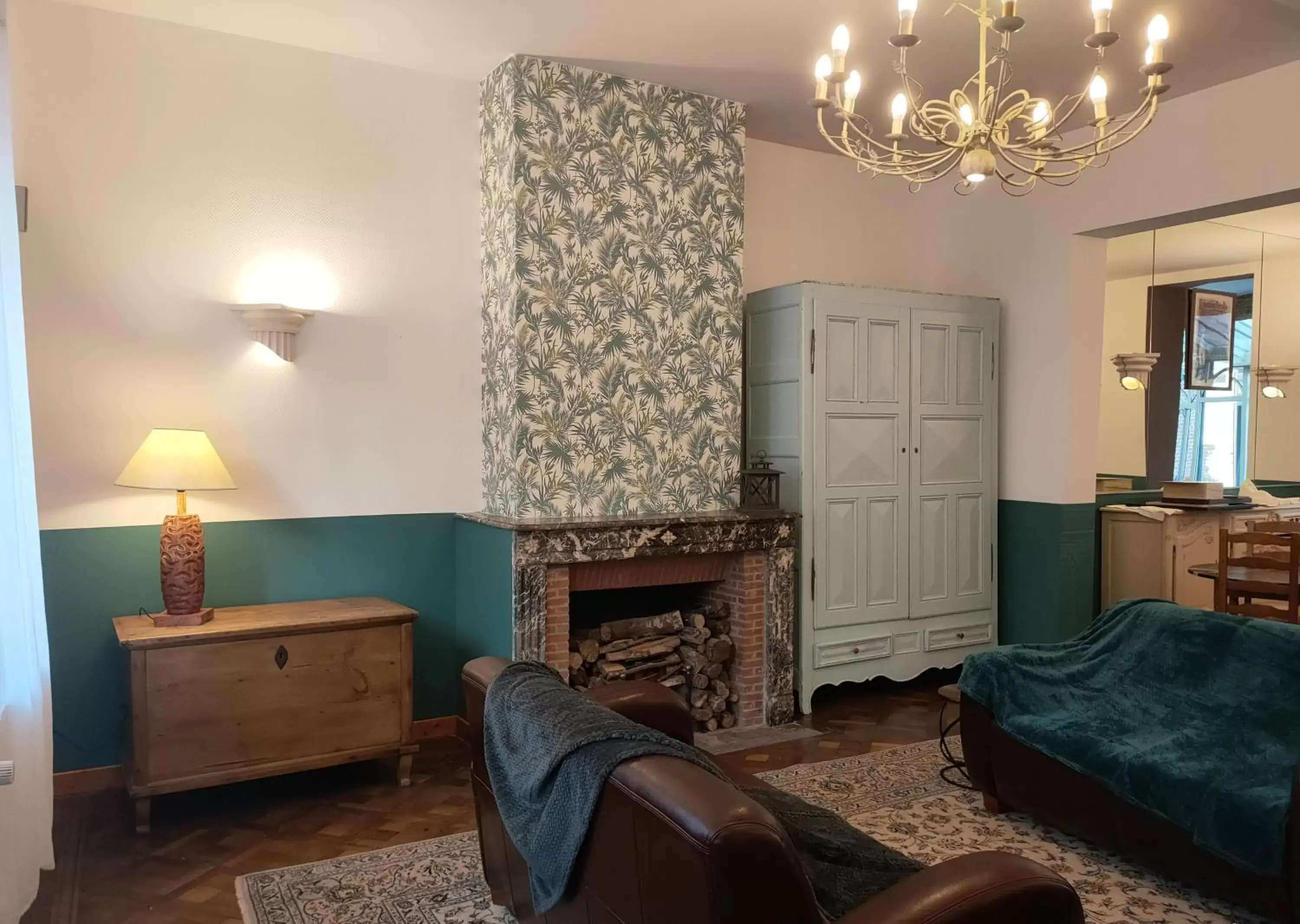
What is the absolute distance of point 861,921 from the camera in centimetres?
155

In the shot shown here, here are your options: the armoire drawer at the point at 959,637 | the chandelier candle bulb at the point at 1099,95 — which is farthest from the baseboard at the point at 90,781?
the chandelier candle bulb at the point at 1099,95

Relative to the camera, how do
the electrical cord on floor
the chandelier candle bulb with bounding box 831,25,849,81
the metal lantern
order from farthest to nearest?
1. the metal lantern
2. the electrical cord on floor
3. the chandelier candle bulb with bounding box 831,25,849,81

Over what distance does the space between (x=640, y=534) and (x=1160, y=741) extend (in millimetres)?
2037

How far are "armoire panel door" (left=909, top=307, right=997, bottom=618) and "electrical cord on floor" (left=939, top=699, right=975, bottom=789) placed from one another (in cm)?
94

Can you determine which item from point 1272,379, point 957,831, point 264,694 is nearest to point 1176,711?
point 957,831

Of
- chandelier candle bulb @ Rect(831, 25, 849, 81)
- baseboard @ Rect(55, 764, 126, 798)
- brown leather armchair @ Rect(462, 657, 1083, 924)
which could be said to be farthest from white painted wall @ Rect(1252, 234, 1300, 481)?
baseboard @ Rect(55, 764, 126, 798)

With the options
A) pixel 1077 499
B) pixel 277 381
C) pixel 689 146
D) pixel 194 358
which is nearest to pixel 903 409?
pixel 1077 499

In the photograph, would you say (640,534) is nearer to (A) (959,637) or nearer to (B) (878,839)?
(B) (878,839)

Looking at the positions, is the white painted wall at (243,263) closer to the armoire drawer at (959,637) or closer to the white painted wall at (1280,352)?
the armoire drawer at (959,637)

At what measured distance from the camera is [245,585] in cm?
382

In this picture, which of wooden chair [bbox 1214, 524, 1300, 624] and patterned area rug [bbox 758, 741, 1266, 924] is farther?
wooden chair [bbox 1214, 524, 1300, 624]

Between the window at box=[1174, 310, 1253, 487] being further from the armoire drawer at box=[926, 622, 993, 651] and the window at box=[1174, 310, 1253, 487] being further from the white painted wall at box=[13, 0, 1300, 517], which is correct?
the armoire drawer at box=[926, 622, 993, 651]

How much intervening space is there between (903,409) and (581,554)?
6.32ft

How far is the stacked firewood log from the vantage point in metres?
4.23
